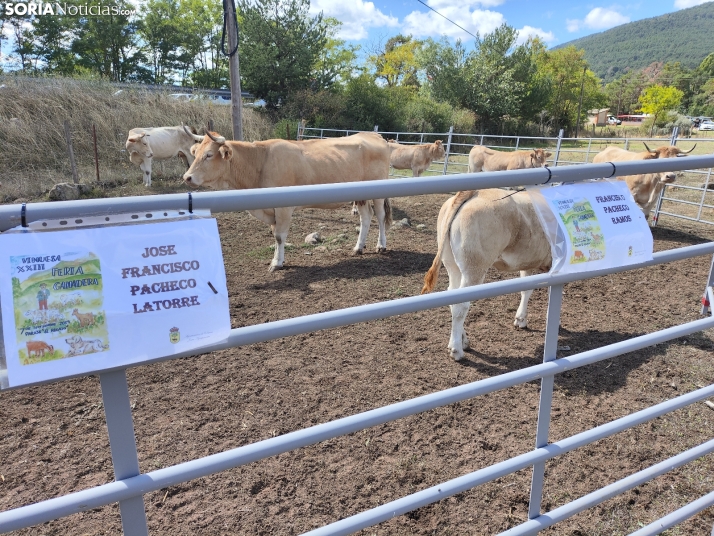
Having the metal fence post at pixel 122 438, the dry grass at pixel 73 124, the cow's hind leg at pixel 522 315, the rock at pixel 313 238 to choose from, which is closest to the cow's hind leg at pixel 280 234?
the rock at pixel 313 238

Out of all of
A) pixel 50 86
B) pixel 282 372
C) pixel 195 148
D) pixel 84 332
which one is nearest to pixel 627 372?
pixel 282 372

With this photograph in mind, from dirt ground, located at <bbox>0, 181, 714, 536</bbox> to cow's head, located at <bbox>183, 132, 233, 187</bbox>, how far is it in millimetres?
2155

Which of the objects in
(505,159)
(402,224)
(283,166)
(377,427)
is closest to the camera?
(377,427)

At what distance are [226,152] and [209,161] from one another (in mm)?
282

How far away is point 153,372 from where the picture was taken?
→ 148 inches

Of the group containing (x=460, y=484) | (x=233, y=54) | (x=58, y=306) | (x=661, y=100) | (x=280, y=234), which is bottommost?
(x=280, y=234)

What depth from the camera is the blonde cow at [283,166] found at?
652 cm

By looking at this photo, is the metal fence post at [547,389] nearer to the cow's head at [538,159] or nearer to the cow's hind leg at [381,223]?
the cow's hind leg at [381,223]

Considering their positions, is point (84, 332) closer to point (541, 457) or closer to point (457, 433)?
point (541, 457)

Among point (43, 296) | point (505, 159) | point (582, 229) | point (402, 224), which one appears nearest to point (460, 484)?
point (582, 229)

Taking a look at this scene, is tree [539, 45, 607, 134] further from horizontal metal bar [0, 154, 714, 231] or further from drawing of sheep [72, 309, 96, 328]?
drawing of sheep [72, 309, 96, 328]

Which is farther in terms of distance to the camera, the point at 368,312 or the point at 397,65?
the point at 397,65

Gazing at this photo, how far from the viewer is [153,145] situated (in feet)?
43.2

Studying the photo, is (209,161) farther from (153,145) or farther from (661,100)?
(661,100)
